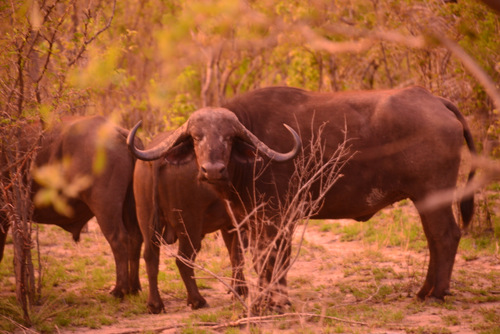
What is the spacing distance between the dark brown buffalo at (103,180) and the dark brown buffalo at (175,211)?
50cm

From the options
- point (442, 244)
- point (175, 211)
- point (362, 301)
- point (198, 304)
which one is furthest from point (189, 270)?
point (442, 244)

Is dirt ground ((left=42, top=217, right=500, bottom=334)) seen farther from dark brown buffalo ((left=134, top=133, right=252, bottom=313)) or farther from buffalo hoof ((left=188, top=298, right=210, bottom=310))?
dark brown buffalo ((left=134, top=133, right=252, bottom=313))

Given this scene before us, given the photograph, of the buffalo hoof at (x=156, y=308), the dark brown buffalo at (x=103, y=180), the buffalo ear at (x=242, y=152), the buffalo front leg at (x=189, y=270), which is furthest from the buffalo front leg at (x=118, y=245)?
the buffalo ear at (x=242, y=152)

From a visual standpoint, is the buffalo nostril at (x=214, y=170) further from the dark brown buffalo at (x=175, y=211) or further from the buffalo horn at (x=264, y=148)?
the dark brown buffalo at (x=175, y=211)

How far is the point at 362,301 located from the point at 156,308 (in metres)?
2.15

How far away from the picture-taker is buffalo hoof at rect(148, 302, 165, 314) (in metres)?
6.85

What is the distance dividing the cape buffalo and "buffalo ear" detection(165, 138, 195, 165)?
0.03ft

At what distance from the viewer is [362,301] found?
6.36 m

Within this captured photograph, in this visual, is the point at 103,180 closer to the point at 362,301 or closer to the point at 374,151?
the point at 374,151

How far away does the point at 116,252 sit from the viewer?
24.6 ft

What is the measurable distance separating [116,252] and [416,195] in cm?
343

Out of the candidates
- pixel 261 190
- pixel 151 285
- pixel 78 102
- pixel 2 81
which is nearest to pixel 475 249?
pixel 261 190

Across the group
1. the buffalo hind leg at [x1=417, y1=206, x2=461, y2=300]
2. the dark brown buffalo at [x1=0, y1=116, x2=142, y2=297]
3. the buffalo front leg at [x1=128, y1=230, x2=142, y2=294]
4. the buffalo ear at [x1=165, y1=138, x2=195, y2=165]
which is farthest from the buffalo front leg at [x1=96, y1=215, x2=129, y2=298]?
the buffalo hind leg at [x1=417, y1=206, x2=461, y2=300]

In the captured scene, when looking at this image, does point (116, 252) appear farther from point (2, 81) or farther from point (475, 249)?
point (475, 249)
